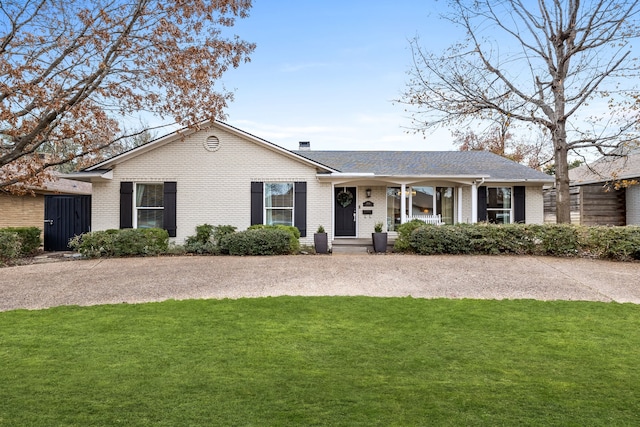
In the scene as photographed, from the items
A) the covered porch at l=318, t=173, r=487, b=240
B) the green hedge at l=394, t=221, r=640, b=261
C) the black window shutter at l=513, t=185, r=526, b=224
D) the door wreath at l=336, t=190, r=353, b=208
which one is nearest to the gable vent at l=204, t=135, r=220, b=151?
the covered porch at l=318, t=173, r=487, b=240

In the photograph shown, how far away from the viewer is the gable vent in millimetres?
14531

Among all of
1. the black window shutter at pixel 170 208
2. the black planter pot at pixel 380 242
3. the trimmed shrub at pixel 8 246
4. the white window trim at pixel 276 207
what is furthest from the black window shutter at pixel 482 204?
the trimmed shrub at pixel 8 246

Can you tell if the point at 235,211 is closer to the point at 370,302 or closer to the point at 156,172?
the point at 156,172

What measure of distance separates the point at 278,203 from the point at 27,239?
8.19 metres

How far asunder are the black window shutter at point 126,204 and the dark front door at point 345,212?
726 centimetres

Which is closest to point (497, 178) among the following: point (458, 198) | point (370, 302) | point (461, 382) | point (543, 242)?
point (458, 198)

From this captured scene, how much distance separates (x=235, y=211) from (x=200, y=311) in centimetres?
811

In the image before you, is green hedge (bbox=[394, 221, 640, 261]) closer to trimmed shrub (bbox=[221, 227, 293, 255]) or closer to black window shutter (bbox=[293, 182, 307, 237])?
black window shutter (bbox=[293, 182, 307, 237])

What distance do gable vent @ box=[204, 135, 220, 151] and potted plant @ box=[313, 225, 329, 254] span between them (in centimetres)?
449

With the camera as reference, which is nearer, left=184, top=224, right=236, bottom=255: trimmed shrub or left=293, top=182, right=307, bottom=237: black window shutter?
left=184, top=224, right=236, bottom=255: trimmed shrub

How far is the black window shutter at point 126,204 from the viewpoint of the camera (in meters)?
14.3

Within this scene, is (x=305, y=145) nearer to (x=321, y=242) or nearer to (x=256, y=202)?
(x=256, y=202)

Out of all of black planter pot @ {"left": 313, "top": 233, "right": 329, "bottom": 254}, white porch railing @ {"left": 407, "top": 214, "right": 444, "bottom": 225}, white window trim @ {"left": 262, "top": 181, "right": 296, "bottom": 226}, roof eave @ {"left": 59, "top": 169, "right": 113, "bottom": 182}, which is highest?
roof eave @ {"left": 59, "top": 169, "right": 113, "bottom": 182}

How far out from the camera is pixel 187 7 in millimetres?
9109
